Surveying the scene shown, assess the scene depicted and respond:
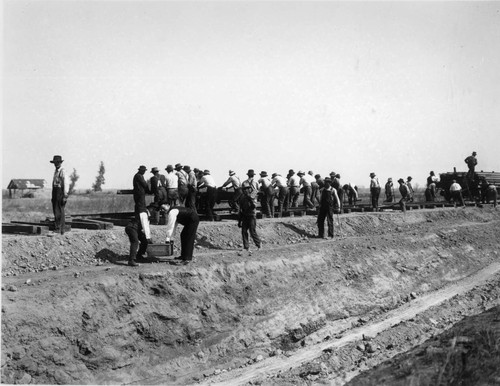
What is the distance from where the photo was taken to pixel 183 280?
377 inches

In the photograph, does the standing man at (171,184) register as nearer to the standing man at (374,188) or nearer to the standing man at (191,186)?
the standing man at (191,186)

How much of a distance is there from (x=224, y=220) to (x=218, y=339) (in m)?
5.98

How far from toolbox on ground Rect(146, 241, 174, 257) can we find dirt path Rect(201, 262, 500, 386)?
2.63m

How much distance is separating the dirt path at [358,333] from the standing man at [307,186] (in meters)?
5.86

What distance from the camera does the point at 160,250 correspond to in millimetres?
9789

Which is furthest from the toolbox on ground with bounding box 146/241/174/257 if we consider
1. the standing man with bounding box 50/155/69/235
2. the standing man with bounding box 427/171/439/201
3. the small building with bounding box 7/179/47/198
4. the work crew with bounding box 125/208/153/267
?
the small building with bounding box 7/179/47/198

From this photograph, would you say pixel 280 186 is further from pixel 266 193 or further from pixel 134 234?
pixel 134 234

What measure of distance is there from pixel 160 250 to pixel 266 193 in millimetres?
6696

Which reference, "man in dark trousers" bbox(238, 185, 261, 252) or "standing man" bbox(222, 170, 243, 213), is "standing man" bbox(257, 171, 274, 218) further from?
"man in dark trousers" bbox(238, 185, 261, 252)

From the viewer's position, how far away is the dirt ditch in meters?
7.60

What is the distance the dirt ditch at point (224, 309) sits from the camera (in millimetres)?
7602

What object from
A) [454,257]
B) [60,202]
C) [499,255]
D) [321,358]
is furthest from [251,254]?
[499,255]

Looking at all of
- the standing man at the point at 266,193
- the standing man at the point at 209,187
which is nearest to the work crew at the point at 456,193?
the standing man at the point at 266,193

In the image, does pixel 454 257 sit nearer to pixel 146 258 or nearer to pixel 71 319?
pixel 146 258
